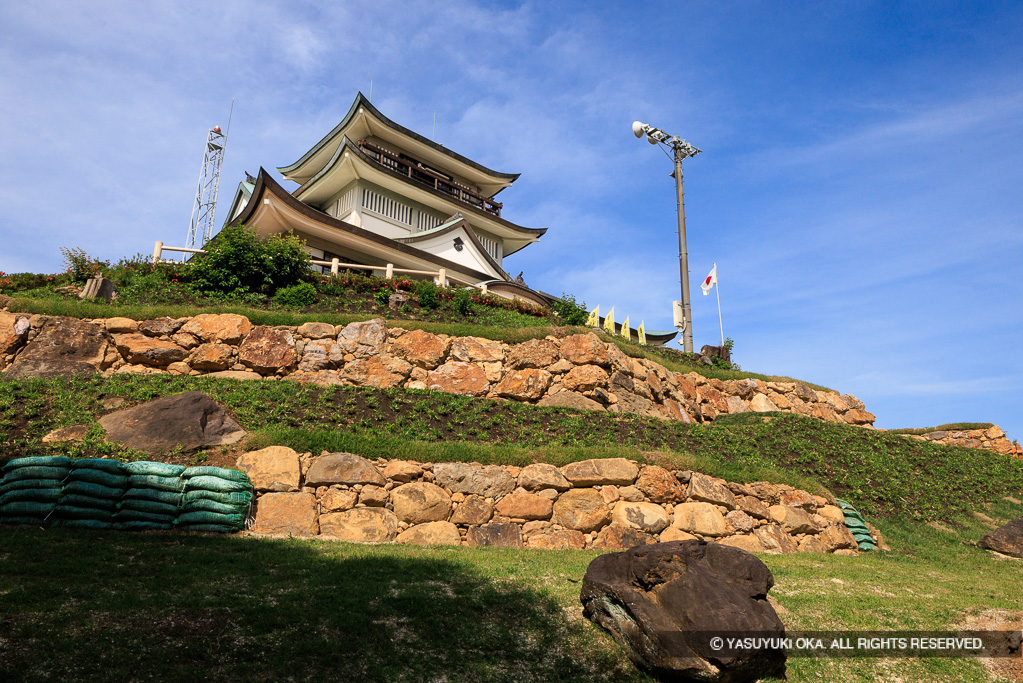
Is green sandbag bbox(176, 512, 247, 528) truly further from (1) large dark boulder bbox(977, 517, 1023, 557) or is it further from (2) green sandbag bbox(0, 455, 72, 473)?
(1) large dark boulder bbox(977, 517, 1023, 557)

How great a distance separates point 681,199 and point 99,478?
22144 mm

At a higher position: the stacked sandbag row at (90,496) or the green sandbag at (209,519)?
the stacked sandbag row at (90,496)

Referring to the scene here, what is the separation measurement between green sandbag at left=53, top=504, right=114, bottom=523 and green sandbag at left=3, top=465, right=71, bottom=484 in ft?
1.25

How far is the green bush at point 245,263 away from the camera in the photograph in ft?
55.7

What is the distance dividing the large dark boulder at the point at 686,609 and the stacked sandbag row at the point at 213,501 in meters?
5.20

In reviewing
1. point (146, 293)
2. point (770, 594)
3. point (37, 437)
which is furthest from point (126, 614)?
point (146, 293)

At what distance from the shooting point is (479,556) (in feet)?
28.2

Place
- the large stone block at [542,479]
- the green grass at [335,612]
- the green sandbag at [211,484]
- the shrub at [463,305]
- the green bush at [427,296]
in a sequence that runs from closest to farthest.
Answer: the green grass at [335,612] < the green sandbag at [211,484] < the large stone block at [542,479] < the green bush at [427,296] < the shrub at [463,305]

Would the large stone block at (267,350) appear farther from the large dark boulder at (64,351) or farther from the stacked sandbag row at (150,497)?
the stacked sandbag row at (150,497)

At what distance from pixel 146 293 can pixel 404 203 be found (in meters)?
16.3

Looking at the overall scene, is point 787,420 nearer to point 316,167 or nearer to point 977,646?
point 977,646

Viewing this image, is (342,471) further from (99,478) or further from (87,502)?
(87,502)

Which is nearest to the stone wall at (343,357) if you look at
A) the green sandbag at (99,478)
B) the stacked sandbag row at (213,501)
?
the stacked sandbag row at (213,501)

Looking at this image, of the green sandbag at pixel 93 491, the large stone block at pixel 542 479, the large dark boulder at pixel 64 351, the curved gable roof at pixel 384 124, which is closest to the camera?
the green sandbag at pixel 93 491
